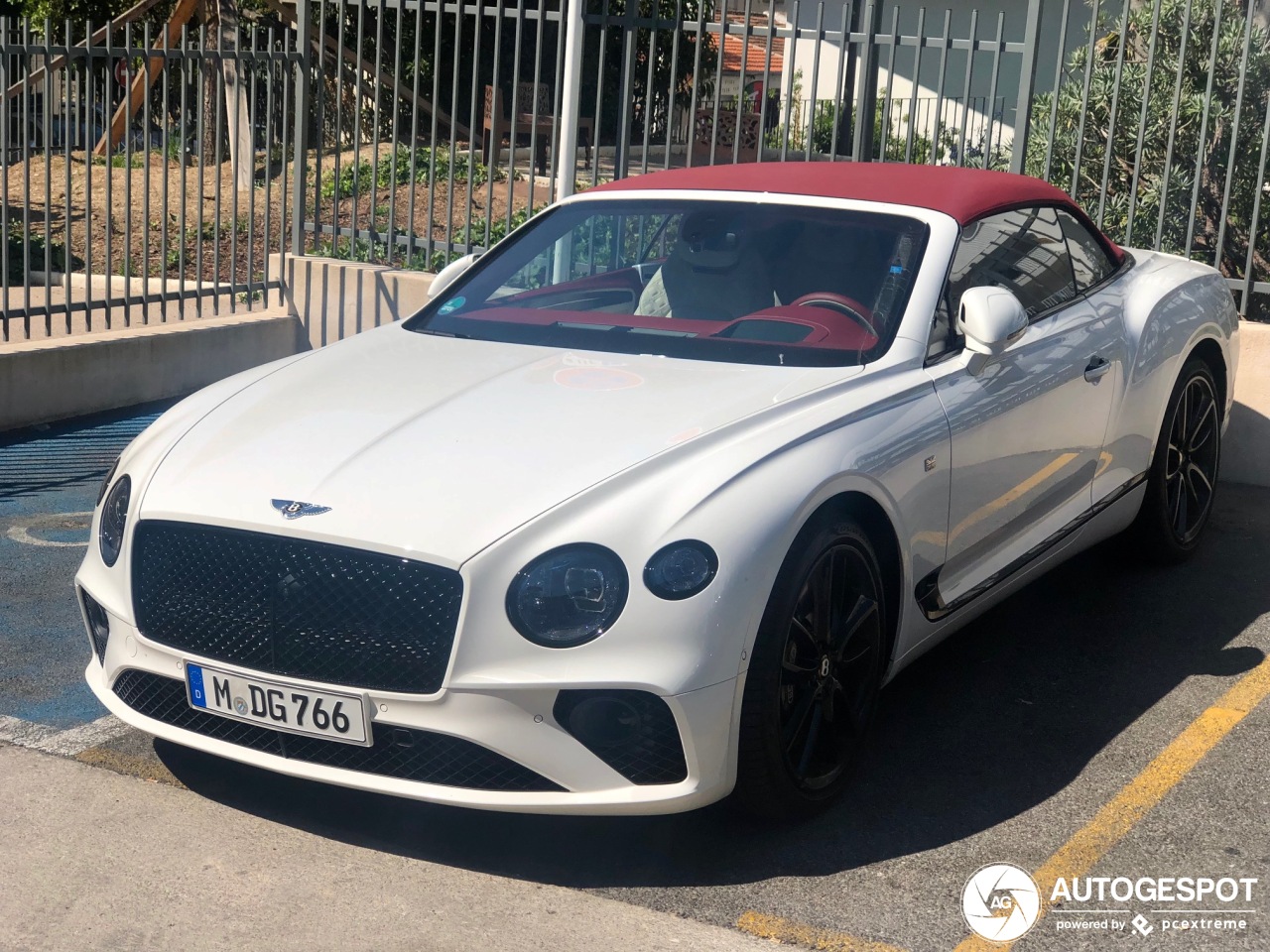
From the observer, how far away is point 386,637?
330cm

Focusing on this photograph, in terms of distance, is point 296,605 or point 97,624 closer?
point 296,605

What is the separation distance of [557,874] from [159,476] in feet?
4.43

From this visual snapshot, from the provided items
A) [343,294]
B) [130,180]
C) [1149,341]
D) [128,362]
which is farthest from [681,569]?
[130,180]

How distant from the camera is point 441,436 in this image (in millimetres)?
3689

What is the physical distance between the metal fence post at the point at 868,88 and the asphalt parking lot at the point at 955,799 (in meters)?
3.21

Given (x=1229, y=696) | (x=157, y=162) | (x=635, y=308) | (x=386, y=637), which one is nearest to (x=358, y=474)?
(x=386, y=637)

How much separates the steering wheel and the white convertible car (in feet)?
0.07

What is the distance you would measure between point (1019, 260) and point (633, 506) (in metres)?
2.24

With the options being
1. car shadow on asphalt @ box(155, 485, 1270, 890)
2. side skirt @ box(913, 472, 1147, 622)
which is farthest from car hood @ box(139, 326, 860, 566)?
car shadow on asphalt @ box(155, 485, 1270, 890)

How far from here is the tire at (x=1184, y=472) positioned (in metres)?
5.69

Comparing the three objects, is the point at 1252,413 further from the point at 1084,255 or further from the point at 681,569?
the point at 681,569

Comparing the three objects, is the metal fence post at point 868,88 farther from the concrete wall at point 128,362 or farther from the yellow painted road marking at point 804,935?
the yellow painted road marking at point 804,935

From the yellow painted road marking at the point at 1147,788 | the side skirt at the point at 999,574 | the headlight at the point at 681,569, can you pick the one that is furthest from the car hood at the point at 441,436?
the yellow painted road marking at the point at 1147,788

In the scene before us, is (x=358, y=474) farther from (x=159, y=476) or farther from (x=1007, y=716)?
(x=1007, y=716)
